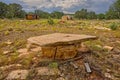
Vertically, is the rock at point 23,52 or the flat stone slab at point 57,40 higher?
the flat stone slab at point 57,40

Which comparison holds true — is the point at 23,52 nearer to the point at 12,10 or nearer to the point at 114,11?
the point at 12,10

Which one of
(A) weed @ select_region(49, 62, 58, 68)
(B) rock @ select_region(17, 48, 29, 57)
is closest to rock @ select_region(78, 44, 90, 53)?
(A) weed @ select_region(49, 62, 58, 68)

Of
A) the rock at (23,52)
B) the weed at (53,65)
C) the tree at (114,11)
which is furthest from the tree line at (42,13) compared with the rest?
the weed at (53,65)

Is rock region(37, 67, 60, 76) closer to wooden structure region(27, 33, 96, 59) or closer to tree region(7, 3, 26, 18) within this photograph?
wooden structure region(27, 33, 96, 59)

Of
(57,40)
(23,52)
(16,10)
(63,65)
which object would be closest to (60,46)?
(57,40)

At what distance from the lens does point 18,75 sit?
7566 millimetres

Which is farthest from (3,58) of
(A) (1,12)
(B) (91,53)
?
(A) (1,12)

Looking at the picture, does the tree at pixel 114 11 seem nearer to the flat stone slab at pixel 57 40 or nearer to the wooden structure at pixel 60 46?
the flat stone slab at pixel 57 40

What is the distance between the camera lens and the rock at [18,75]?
7456mm

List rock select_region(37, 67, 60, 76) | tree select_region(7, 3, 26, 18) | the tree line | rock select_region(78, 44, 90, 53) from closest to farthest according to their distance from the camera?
1. rock select_region(37, 67, 60, 76)
2. rock select_region(78, 44, 90, 53)
3. the tree line
4. tree select_region(7, 3, 26, 18)

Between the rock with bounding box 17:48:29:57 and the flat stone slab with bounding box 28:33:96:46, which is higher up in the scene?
the flat stone slab with bounding box 28:33:96:46

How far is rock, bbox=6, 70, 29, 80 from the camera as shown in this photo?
294 inches

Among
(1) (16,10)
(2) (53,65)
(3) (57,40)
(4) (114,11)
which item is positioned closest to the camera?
(2) (53,65)

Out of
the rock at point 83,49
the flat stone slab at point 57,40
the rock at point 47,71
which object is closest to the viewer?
the rock at point 47,71
